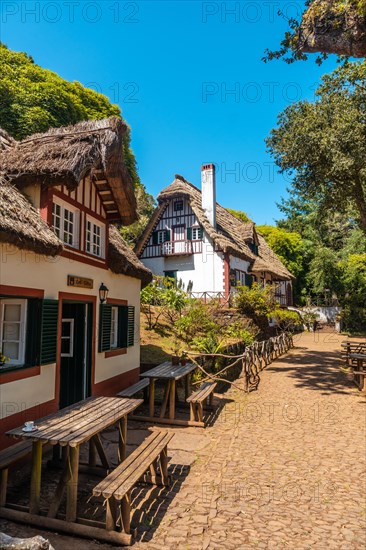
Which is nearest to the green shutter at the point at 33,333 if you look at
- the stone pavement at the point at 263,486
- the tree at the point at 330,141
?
the stone pavement at the point at 263,486

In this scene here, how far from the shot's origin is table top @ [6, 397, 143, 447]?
3943 millimetres

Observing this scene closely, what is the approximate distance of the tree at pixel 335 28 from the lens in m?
5.01

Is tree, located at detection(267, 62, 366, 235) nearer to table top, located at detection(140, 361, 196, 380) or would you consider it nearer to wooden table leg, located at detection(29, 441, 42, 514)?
table top, located at detection(140, 361, 196, 380)

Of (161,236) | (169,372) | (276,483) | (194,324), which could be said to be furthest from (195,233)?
(276,483)

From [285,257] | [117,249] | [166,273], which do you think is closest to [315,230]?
[285,257]

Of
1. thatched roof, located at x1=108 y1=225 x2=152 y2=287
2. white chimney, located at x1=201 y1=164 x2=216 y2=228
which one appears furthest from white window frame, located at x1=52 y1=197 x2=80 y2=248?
white chimney, located at x1=201 y1=164 x2=216 y2=228

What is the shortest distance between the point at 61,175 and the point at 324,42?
476 centimetres

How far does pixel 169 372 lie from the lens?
8.29 meters

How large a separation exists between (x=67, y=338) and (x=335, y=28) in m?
7.54

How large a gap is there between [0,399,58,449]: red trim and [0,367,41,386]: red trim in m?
0.36

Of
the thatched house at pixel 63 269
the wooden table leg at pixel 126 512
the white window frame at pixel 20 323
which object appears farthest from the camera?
the white window frame at pixel 20 323

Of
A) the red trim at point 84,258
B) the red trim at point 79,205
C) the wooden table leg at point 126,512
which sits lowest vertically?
the wooden table leg at point 126,512

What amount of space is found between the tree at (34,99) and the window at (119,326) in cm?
1198

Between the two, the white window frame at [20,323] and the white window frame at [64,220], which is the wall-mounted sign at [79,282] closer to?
the white window frame at [64,220]
